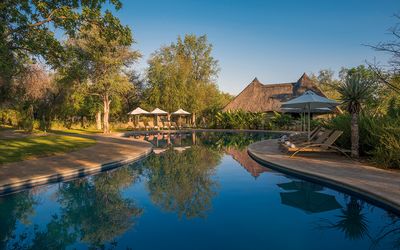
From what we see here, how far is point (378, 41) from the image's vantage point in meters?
5.30

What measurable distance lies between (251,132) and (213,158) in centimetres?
1420

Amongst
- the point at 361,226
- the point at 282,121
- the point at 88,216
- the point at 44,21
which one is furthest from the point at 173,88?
the point at 361,226

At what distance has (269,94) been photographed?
31.9 meters

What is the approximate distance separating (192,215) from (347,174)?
4463 millimetres

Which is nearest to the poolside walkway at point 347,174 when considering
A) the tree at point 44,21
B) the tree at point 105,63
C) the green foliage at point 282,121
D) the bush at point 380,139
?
the bush at point 380,139

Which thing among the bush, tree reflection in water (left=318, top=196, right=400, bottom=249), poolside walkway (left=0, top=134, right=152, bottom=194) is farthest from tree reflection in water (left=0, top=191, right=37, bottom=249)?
the bush

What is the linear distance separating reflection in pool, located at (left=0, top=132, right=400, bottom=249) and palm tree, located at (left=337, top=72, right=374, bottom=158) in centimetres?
345

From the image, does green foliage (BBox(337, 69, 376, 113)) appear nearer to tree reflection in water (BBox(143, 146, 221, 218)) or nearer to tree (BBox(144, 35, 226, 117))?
tree reflection in water (BBox(143, 146, 221, 218))

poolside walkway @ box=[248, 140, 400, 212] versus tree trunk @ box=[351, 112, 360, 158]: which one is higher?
tree trunk @ box=[351, 112, 360, 158]

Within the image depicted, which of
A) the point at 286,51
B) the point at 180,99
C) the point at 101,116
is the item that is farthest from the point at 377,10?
the point at 101,116

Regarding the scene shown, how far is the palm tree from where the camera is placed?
9.52 m

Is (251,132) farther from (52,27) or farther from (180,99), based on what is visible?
(52,27)

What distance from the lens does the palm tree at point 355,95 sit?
952 cm

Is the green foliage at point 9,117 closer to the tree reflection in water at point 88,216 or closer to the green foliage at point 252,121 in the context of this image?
the green foliage at point 252,121
